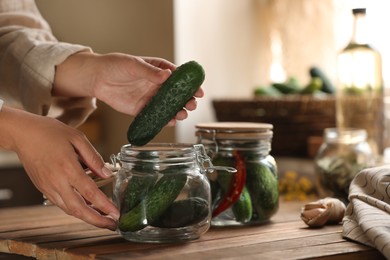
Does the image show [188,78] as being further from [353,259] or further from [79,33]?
[79,33]

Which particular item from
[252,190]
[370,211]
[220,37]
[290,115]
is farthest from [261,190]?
[220,37]

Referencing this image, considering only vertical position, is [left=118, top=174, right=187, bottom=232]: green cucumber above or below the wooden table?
above

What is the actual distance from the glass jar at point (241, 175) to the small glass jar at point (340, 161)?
0.28 metres

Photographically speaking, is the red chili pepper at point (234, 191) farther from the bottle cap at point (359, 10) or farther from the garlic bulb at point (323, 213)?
the bottle cap at point (359, 10)

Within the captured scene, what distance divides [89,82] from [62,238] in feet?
0.99

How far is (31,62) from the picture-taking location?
1.38 metres

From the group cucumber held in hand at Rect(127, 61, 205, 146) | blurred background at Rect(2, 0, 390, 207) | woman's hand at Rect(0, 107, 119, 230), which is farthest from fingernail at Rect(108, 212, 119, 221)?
blurred background at Rect(2, 0, 390, 207)

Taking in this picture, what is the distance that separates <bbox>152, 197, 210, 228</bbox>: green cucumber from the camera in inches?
42.0

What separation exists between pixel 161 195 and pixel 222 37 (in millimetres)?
2177

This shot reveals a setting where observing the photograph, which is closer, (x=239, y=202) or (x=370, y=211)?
(x=370, y=211)

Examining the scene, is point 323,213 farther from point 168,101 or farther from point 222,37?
point 222,37

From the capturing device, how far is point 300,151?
8.36 ft

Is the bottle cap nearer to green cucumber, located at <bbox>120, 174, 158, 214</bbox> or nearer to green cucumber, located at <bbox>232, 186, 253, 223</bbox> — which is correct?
green cucumber, located at <bbox>232, 186, 253, 223</bbox>

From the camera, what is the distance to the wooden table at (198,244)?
1.01 meters
